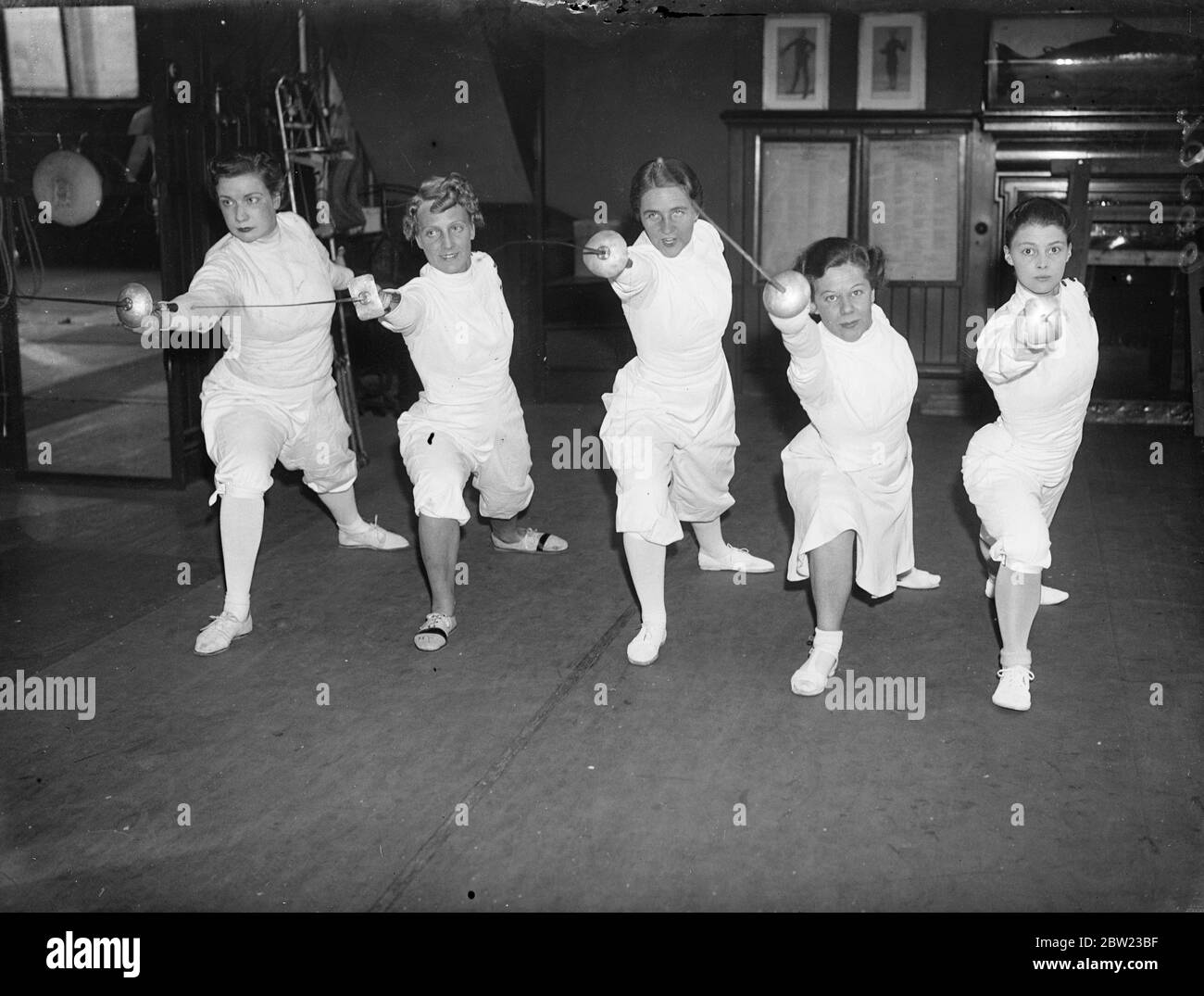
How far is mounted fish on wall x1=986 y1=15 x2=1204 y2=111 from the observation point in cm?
739

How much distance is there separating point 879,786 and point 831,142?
5.55 metres

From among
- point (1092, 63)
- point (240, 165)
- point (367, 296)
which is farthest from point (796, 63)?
point (367, 296)

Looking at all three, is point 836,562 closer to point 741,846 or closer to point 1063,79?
point 741,846

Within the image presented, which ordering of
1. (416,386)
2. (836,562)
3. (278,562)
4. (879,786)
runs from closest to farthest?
(879,786) < (836,562) < (278,562) < (416,386)

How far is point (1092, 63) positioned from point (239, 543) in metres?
5.74

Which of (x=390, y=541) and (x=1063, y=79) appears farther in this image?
(x=1063, y=79)

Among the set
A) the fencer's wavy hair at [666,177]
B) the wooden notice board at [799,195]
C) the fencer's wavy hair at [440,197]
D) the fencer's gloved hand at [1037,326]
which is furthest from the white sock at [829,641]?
the wooden notice board at [799,195]

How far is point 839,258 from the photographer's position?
364 cm

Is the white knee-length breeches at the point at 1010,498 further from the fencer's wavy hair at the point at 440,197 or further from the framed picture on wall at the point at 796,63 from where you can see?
the framed picture on wall at the point at 796,63

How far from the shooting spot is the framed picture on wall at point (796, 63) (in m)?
7.79

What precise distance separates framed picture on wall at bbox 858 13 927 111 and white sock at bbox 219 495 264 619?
16.7ft

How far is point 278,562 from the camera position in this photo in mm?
5035
